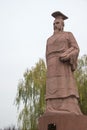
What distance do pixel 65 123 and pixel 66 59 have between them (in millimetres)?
2242

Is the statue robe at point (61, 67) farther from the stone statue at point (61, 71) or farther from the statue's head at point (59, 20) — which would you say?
the statue's head at point (59, 20)

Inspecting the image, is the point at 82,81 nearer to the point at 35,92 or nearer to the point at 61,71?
the point at 35,92

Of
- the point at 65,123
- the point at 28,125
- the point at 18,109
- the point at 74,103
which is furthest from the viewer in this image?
the point at 18,109

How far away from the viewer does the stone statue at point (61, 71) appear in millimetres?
12070

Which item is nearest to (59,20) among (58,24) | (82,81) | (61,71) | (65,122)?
(58,24)

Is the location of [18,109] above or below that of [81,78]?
below

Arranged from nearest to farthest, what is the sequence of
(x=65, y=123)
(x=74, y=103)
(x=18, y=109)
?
(x=65, y=123)
(x=74, y=103)
(x=18, y=109)

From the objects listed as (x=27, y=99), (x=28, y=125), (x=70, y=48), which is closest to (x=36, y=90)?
(x=27, y=99)

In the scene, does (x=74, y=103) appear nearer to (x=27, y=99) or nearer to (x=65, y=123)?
(x=65, y=123)

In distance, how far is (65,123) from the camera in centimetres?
1138

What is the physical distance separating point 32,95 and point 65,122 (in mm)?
14866

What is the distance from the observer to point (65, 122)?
11383mm

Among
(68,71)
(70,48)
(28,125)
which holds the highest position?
(70,48)

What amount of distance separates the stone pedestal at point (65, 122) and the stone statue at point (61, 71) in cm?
31
